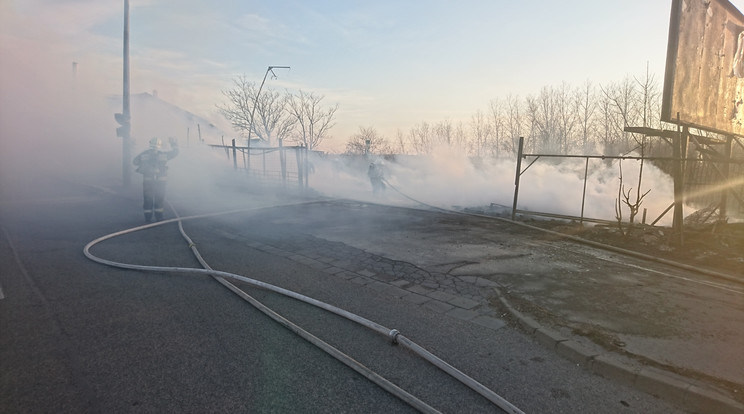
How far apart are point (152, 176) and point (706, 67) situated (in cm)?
1318

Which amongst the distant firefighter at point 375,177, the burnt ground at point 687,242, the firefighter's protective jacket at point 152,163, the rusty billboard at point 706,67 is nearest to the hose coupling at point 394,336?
the burnt ground at point 687,242

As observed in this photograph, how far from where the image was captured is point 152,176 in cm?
968

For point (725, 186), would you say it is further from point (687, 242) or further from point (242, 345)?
point (242, 345)

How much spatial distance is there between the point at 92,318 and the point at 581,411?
4.50 m

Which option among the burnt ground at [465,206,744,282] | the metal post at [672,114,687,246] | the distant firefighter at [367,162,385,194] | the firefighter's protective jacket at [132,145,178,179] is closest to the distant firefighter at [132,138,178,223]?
the firefighter's protective jacket at [132,145,178,179]

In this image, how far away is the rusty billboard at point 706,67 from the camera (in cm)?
779

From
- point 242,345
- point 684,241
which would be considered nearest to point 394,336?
point 242,345

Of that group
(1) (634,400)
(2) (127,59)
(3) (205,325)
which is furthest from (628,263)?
(2) (127,59)

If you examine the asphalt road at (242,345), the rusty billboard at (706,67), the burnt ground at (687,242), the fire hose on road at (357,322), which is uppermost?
the rusty billboard at (706,67)

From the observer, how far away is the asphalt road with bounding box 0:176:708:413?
2756 mm

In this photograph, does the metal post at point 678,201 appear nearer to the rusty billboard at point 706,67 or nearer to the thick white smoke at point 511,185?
the rusty billboard at point 706,67

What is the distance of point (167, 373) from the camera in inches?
119

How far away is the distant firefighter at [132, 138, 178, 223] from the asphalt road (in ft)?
10.2

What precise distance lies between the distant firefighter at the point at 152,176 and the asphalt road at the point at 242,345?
10.2ft
